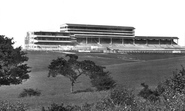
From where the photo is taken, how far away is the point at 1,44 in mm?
59562

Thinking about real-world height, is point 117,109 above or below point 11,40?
below

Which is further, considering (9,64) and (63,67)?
(9,64)

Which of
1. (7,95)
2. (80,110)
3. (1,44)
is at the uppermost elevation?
(1,44)

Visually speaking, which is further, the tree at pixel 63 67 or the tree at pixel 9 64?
the tree at pixel 9 64

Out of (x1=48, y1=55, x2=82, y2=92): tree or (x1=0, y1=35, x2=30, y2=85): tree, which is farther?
(x1=0, y1=35, x2=30, y2=85): tree

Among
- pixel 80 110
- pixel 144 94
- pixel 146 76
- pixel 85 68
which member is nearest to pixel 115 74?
pixel 146 76

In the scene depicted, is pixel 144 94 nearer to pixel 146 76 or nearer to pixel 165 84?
pixel 165 84

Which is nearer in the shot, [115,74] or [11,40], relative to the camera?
[11,40]

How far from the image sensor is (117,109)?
2502 centimetres

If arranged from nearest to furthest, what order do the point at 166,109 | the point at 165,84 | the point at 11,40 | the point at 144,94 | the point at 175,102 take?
the point at 166,109
the point at 175,102
the point at 165,84
the point at 144,94
the point at 11,40

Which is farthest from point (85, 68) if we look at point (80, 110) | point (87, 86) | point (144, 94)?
point (80, 110)

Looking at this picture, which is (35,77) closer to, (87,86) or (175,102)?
(87,86)

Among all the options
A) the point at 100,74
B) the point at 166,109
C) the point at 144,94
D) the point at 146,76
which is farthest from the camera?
the point at 146,76

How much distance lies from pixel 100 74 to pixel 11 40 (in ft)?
49.8
